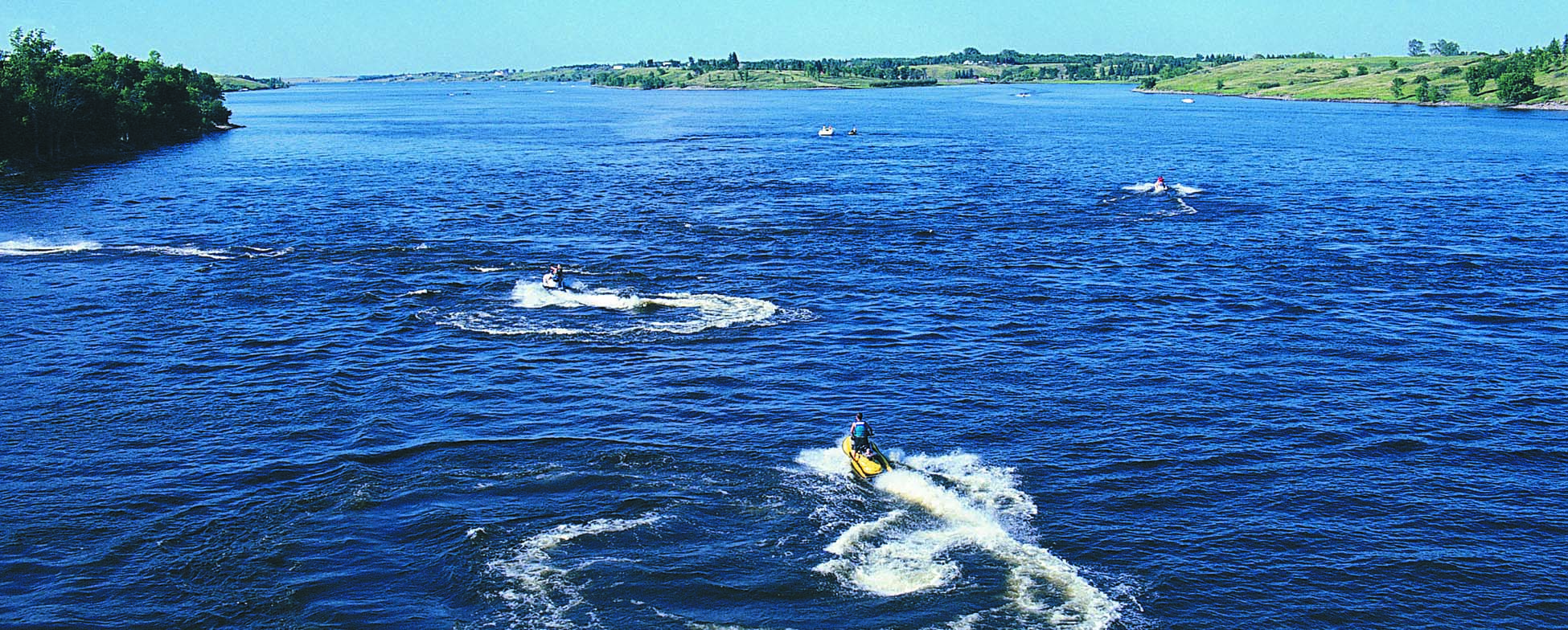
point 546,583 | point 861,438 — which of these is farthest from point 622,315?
point 546,583

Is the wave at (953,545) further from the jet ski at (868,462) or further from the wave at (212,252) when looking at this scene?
the wave at (212,252)

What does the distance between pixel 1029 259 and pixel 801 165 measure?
89657mm

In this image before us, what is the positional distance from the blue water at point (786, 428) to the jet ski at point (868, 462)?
3.09ft

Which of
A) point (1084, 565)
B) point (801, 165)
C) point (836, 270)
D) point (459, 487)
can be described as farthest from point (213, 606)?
point (801, 165)

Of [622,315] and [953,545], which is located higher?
[622,315]

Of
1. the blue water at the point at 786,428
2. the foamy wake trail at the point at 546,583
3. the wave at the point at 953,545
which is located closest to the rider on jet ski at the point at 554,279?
the blue water at the point at 786,428

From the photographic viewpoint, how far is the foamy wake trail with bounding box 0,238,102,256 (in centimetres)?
11406

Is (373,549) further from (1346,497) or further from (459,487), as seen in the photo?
(1346,497)

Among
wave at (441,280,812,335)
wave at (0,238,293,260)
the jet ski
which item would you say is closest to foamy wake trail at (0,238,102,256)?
wave at (0,238,293,260)

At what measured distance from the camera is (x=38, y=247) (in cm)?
11694

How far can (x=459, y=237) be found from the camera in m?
122

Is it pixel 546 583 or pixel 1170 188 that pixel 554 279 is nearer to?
pixel 546 583

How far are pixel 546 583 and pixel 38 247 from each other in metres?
96.9

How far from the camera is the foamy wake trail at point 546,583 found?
4384 cm
